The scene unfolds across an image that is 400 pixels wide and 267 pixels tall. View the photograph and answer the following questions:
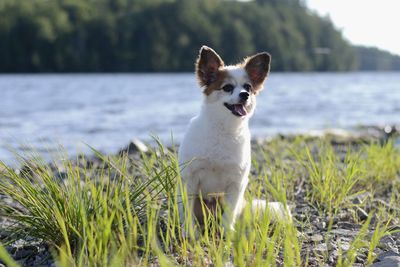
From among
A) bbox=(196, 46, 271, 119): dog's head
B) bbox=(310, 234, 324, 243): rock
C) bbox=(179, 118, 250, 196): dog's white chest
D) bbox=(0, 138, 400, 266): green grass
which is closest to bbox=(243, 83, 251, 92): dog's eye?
bbox=(196, 46, 271, 119): dog's head

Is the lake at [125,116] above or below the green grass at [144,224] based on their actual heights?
below

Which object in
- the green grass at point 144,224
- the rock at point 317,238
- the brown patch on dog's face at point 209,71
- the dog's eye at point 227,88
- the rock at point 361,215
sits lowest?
the rock at point 361,215

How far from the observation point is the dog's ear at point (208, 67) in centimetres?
376

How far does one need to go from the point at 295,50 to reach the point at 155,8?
64.5ft

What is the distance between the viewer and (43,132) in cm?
1251

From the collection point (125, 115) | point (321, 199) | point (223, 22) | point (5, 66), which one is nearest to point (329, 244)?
point (321, 199)

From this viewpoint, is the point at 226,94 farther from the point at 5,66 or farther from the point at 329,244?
the point at 5,66

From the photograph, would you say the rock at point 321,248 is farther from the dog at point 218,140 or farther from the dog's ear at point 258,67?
the dog's ear at point 258,67

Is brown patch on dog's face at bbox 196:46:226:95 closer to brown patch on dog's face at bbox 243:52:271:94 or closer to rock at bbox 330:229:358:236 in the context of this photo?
brown patch on dog's face at bbox 243:52:271:94

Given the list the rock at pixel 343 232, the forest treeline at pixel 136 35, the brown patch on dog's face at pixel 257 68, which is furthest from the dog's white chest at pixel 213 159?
the forest treeline at pixel 136 35

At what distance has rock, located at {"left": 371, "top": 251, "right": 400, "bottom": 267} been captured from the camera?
308 cm

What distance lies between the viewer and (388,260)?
10.3 ft

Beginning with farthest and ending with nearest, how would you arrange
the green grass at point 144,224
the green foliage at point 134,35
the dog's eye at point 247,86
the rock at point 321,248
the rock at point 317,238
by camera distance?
the green foliage at point 134,35, the dog's eye at point 247,86, the rock at point 317,238, the rock at point 321,248, the green grass at point 144,224

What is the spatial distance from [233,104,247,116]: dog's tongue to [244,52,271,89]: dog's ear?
30 cm
